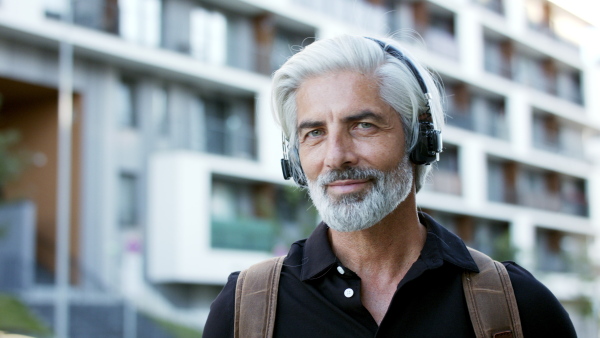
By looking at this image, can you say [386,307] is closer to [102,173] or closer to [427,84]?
[427,84]

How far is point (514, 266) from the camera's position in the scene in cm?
265

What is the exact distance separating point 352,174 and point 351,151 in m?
0.07

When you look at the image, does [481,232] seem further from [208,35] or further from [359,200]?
[359,200]

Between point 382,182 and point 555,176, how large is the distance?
45.4 meters

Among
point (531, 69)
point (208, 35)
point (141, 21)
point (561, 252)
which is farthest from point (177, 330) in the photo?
point (531, 69)

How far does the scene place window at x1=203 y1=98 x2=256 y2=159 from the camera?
28078mm

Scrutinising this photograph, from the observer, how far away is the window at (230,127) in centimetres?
2808

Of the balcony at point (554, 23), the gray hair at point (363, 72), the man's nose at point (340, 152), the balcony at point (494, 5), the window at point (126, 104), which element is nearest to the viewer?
the man's nose at point (340, 152)

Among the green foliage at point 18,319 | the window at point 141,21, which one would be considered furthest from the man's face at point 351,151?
the window at point 141,21

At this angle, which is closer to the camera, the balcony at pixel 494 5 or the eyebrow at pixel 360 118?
the eyebrow at pixel 360 118

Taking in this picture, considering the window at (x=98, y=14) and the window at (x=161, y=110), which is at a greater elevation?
the window at (x=98, y=14)

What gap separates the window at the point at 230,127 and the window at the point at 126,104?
2.60 m

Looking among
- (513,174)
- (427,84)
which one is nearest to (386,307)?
(427,84)

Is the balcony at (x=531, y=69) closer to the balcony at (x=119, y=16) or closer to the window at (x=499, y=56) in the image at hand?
the window at (x=499, y=56)
